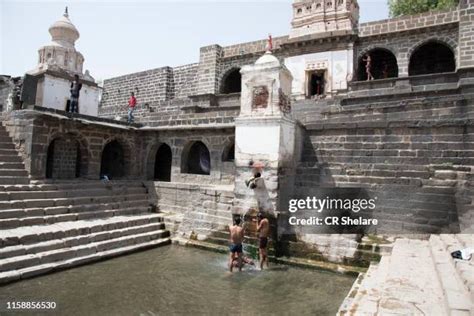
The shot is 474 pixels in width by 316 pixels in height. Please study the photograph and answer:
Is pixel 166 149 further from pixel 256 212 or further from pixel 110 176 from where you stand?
pixel 256 212

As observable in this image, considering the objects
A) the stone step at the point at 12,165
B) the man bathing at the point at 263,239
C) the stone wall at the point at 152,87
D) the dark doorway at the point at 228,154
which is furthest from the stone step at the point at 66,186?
the stone wall at the point at 152,87

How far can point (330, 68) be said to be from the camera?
16469 millimetres

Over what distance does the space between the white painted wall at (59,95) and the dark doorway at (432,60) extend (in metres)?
16.5

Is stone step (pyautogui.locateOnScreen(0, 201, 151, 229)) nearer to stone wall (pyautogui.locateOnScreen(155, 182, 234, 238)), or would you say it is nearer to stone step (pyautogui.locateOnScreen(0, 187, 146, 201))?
stone step (pyautogui.locateOnScreen(0, 187, 146, 201))

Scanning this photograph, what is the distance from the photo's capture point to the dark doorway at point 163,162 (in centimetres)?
1462

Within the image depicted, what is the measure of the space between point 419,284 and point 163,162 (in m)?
11.8

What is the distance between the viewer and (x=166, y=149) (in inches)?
579

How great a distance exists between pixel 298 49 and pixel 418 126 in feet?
34.9

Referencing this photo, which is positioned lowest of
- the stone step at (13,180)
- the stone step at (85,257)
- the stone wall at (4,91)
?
the stone step at (85,257)

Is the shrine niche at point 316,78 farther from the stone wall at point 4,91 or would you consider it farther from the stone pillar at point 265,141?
the stone wall at point 4,91

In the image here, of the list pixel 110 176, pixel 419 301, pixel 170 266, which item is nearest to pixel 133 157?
pixel 110 176

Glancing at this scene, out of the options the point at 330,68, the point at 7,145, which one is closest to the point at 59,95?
the point at 7,145

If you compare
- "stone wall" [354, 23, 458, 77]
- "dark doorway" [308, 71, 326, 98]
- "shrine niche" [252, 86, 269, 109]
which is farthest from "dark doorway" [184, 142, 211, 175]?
"stone wall" [354, 23, 458, 77]

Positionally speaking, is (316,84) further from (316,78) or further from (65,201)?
(65,201)
